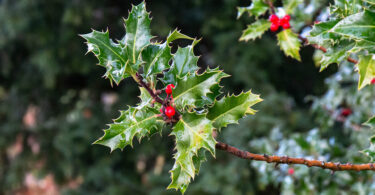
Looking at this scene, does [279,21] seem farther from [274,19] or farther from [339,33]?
[339,33]

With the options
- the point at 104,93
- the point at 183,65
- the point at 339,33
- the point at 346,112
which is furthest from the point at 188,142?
the point at 104,93

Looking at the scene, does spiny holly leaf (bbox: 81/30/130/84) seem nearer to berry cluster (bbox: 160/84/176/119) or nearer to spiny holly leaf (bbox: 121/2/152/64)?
spiny holly leaf (bbox: 121/2/152/64)

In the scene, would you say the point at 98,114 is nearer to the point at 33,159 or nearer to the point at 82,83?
the point at 82,83

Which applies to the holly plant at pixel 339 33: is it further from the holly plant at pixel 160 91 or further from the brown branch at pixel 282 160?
the holly plant at pixel 160 91

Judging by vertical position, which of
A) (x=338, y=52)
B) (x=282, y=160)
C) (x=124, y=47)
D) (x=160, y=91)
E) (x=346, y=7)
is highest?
(x=124, y=47)

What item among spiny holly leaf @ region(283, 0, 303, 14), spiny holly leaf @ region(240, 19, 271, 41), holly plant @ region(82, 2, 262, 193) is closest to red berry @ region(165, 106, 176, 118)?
holly plant @ region(82, 2, 262, 193)
